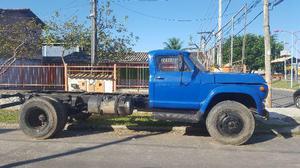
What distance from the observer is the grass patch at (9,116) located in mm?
13508

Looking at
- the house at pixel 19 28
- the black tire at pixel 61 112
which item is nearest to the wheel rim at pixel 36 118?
the black tire at pixel 61 112

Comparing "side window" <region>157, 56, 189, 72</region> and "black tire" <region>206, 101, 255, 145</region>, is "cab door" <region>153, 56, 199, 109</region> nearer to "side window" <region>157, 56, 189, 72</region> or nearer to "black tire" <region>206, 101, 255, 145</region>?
"side window" <region>157, 56, 189, 72</region>

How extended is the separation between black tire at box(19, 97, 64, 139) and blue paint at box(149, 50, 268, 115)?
89.9 inches

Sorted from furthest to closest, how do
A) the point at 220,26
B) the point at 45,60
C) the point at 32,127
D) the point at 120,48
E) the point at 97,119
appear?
the point at 220,26 → the point at 45,60 → the point at 120,48 → the point at 97,119 → the point at 32,127

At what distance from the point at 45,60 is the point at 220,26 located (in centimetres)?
1424

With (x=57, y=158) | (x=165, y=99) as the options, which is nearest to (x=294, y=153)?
(x=165, y=99)

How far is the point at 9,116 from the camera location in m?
14.5

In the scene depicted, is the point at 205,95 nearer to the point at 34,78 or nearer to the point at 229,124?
the point at 229,124

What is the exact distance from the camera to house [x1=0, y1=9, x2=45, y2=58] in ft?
76.7

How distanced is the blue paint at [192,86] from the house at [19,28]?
564 inches

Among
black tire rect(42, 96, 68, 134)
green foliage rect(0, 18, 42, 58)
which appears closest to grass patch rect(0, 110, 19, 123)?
black tire rect(42, 96, 68, 134)

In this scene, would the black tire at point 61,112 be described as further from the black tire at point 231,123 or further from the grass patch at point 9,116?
the black tire at point 231,123

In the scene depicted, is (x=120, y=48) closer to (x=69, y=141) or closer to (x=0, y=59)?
(x=0, y=59)

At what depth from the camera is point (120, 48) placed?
29.8 meters
